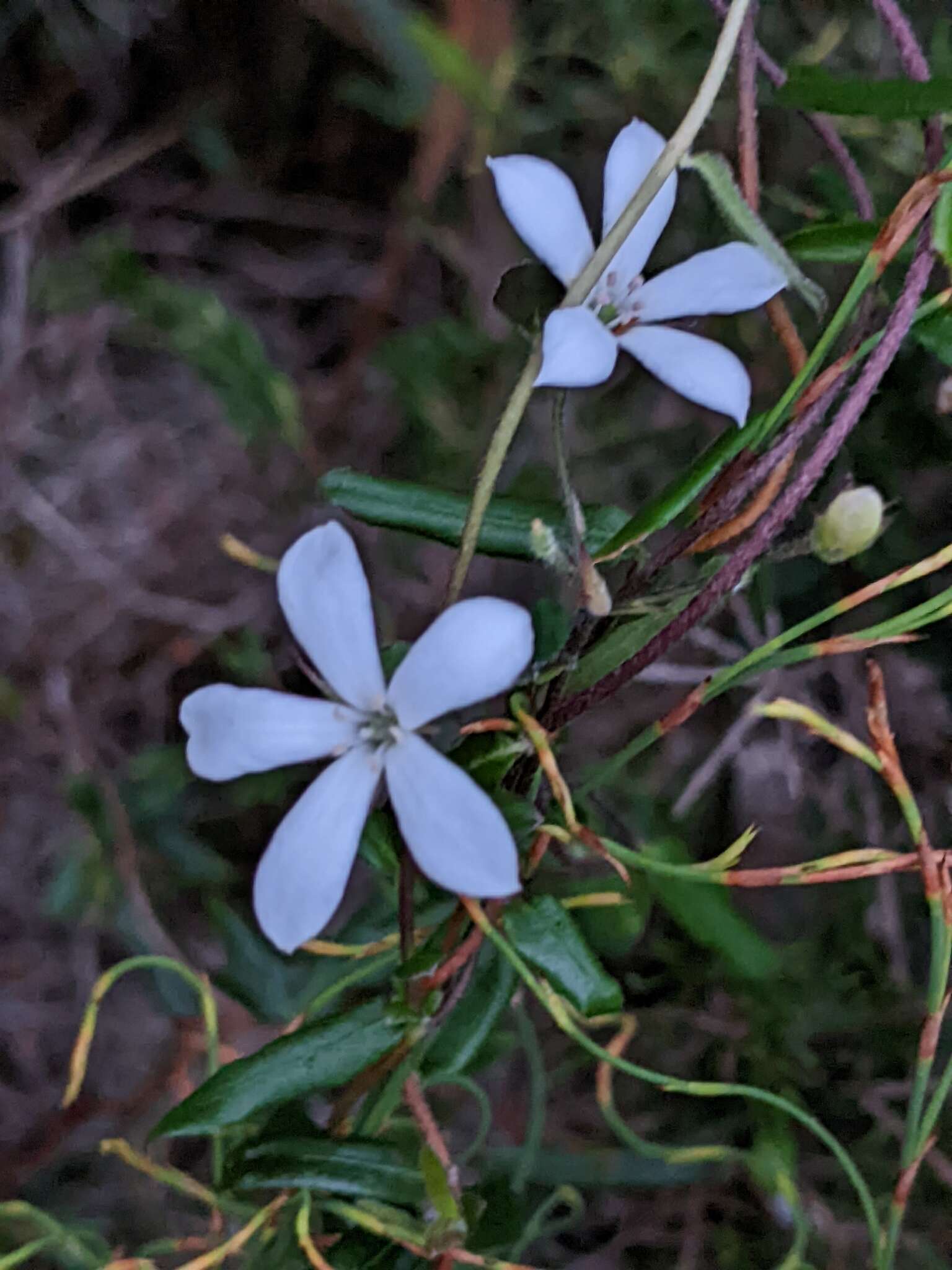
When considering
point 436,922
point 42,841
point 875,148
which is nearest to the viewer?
point 436,922

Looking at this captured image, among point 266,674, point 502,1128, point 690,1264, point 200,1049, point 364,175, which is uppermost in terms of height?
point 364,175

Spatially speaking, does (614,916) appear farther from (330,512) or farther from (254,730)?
(330,512)

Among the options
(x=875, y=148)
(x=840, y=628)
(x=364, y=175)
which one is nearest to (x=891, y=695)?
(x=840, y=628)

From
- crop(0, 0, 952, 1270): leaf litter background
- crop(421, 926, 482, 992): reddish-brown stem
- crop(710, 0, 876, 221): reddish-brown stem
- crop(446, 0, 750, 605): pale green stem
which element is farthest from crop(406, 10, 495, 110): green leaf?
crop(421, 926, 482, 992): reddish-brown stem

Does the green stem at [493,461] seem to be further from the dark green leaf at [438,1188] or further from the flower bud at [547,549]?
the dark green leaf at [438,1188]

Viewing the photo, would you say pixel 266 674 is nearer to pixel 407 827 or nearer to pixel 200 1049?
pixel 200 1049

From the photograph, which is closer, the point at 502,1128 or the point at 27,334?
the point at 502,1128
